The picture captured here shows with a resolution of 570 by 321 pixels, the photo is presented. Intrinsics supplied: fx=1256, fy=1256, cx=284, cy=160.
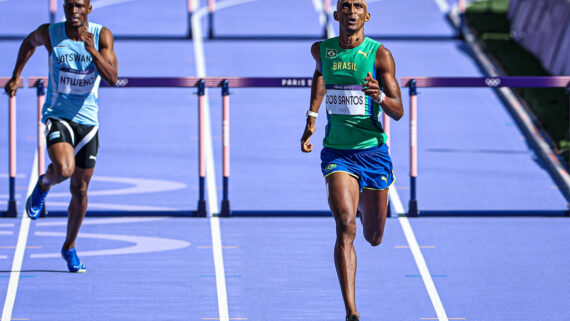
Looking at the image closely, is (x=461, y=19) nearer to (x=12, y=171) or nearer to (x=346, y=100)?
(x=12, y=171)

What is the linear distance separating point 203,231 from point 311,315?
262 centimetres

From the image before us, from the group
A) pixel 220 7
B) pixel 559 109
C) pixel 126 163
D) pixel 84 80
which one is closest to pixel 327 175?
pixel 84 80

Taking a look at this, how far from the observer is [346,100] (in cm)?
854

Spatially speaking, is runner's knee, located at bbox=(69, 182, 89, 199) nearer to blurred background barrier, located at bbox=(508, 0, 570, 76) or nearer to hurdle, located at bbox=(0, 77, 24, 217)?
hurdle, located at bbox=(0, 77, 24, 217)

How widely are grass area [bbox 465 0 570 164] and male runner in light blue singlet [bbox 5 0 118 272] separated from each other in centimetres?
483

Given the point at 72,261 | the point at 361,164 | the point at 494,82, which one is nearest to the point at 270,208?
the point at 494,82

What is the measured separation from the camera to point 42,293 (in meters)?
9.77

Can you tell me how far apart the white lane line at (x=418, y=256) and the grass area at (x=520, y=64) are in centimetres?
199

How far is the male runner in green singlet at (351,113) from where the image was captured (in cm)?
833

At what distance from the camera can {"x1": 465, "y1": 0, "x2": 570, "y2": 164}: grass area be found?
49.2ft

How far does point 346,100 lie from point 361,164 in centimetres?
47

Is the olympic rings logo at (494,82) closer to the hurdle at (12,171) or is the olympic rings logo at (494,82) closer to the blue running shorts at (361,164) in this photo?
the blue running shorts at (361,164)

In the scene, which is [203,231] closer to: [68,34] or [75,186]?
[75,186]

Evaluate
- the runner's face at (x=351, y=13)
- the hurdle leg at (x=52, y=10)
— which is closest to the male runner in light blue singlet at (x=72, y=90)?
the runner's face at (x=351, y=13)
